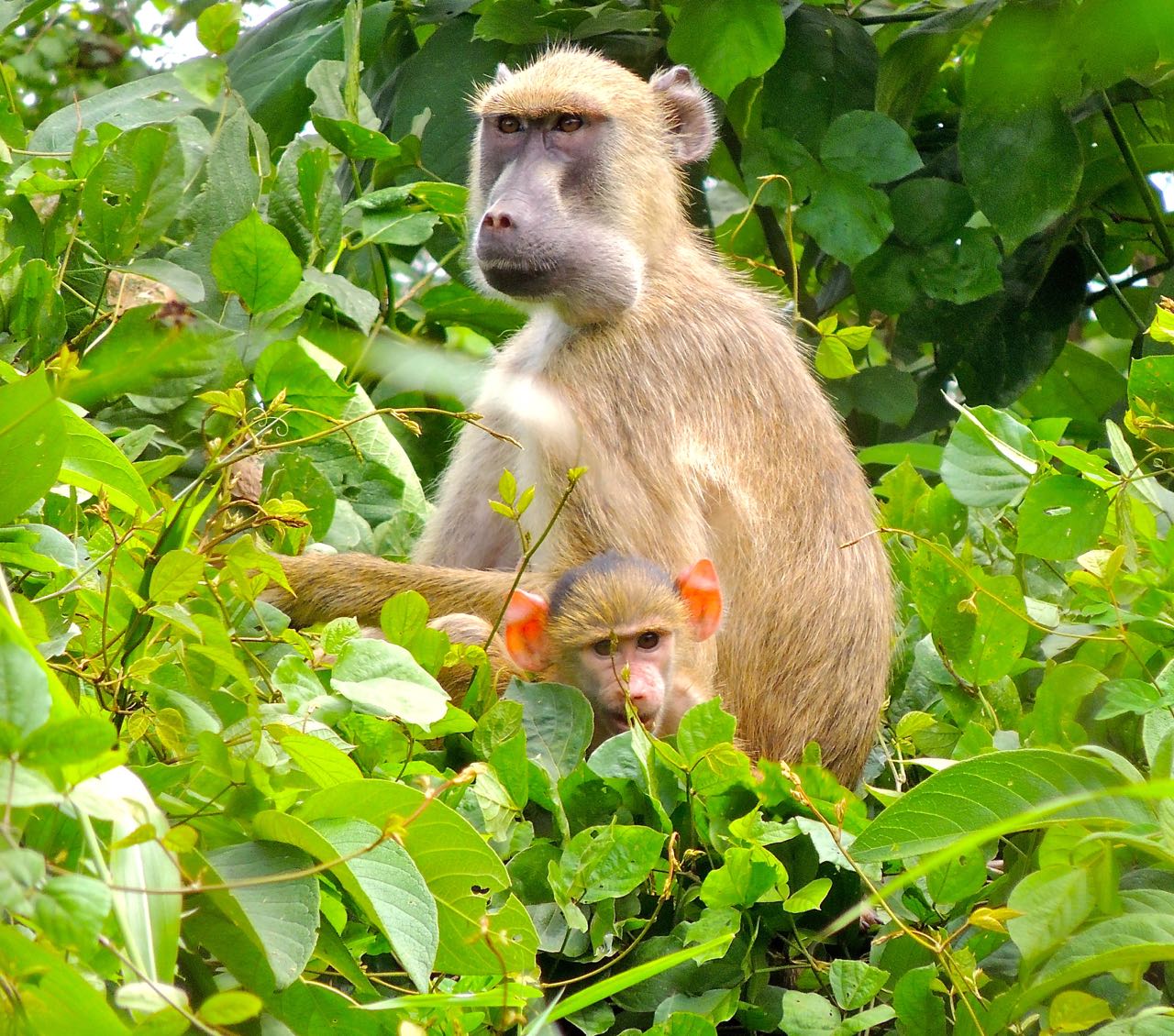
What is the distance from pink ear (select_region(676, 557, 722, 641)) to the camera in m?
4.04

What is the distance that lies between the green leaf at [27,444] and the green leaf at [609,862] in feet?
3.97

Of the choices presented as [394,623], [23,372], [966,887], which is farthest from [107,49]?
[966,887]

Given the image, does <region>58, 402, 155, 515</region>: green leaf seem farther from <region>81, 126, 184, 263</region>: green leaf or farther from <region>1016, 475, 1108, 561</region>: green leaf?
<region>1016, 475, 1108, 561</region>: green leaf

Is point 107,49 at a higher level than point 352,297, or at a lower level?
higher

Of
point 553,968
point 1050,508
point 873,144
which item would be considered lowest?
point 553,968

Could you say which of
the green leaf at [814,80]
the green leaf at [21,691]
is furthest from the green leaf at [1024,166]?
the green leaf at [21,691]

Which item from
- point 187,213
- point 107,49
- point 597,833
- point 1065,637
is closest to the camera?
point 597,833

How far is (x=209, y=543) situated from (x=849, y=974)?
4.56ft

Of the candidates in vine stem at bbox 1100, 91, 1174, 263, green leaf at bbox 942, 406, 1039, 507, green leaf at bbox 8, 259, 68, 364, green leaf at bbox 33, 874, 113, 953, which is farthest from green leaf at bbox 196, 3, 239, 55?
vine stem at bbox 1100, 91, 1174, 263

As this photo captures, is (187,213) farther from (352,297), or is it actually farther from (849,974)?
(849,974)

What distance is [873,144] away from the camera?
528 centimetres

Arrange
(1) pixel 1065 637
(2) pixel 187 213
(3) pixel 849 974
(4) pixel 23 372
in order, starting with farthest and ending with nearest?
(2) pixel 187 213
(1) pixel 1065 637
(4) pixel 23 372
(3) pixel 849 974

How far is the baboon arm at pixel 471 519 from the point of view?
496 cm

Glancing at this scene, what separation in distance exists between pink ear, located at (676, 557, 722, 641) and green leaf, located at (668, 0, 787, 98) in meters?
2.12
